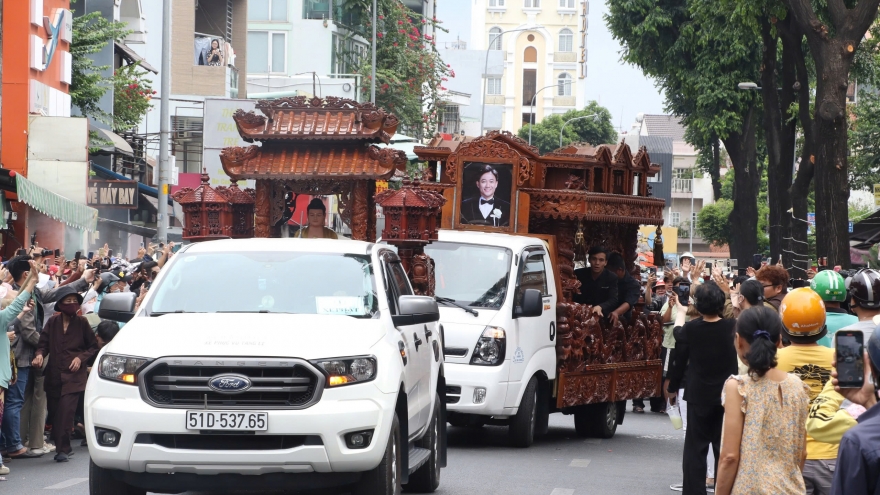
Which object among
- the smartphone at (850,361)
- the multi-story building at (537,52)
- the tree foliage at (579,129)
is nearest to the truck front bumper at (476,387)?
the smartphone at (850,361)

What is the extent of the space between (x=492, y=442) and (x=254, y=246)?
223 inches

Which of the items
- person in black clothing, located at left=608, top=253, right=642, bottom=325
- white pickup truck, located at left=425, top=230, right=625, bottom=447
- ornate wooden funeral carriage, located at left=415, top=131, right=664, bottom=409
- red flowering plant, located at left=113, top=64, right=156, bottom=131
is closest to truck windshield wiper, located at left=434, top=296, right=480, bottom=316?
white pickup truck, located at left=425, top=230, right=625, bottom=447

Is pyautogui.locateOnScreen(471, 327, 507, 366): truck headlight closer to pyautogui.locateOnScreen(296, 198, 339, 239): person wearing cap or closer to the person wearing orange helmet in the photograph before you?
pyautogui.locateOnScreen(296, 198, 339, 239): person wearing cap

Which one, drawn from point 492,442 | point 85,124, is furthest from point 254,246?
point 85,124

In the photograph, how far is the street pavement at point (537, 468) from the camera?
36.1ft

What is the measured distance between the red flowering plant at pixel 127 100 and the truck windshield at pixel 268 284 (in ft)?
92.7

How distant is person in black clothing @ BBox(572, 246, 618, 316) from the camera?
15.2m

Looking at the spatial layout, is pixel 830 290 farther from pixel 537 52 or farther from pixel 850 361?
pixel 537 52

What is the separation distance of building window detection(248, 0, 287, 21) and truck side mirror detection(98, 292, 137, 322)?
1918 inches

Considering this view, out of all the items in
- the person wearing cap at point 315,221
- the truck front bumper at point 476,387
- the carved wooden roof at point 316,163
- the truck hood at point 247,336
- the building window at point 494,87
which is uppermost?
the building window at point 494,87

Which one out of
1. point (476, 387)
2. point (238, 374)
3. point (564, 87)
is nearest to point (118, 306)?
point (238, 374)

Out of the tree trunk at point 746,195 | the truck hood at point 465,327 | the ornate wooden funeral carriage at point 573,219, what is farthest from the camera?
the tree trunk at point 746,195

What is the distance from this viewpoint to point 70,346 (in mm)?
12938

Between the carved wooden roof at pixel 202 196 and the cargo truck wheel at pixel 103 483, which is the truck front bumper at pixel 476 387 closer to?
the carved wooden roof at pixel 202 196
